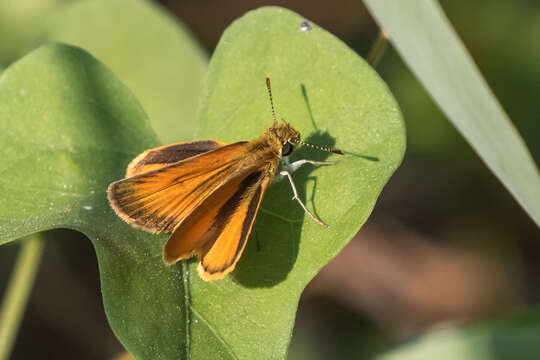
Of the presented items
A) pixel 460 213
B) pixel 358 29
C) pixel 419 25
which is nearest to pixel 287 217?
pixel 419 25

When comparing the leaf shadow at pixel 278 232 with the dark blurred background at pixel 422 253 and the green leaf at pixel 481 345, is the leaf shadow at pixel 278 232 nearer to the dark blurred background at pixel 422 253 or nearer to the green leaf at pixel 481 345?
the green leaf at pixel 481 345

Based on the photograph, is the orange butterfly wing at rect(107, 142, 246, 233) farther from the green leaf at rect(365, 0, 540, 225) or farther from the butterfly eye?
the green leaf at rect(365, 0, 540, 225)

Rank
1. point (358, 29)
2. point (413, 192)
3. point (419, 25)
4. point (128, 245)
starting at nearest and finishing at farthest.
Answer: point (419, 25)
point (128, 245)
point (413, 192)
point (358, 29)

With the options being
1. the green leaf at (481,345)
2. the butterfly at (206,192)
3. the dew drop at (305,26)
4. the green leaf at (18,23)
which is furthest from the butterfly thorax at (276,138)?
the green leaf at (18,23)

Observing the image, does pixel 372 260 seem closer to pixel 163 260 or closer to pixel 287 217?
pixel 287 217

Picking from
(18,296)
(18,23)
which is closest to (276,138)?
(18,296)

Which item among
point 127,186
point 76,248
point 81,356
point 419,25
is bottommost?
point 81,356
